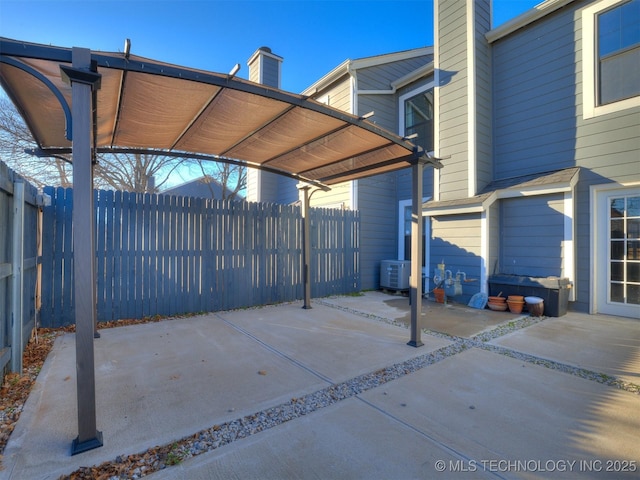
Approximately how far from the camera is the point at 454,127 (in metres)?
6.65

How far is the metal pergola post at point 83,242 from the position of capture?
1.97m

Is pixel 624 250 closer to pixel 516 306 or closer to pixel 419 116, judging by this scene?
pixel 516 306

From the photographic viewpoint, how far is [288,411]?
239 cm

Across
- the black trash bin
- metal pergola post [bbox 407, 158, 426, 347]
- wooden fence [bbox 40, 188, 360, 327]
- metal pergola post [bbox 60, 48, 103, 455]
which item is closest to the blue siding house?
the black trash bin

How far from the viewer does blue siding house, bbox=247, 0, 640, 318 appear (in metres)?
5.02

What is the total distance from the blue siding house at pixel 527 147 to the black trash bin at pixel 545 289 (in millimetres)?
216

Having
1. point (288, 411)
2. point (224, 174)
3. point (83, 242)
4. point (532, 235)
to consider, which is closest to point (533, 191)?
point (532, 235)

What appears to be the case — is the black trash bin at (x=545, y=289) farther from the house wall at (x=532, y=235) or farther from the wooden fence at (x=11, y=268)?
the wooden fence at (x=11, y=268)

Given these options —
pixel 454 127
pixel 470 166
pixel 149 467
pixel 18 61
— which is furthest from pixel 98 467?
pixel 454 127

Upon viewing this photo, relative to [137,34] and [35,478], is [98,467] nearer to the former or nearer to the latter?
[35,478]

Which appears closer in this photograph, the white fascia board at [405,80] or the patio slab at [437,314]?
the patio slab at [437,314]

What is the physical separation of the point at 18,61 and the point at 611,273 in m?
7.59

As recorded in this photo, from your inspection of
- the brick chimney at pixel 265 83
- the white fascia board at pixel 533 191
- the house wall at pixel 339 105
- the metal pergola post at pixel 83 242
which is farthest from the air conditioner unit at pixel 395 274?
the metal pergola post at pixel 83 242

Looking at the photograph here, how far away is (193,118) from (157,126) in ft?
1.84
